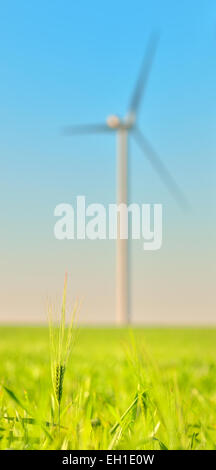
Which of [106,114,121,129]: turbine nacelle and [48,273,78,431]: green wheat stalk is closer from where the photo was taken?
A: [48,273,78,431]: green wheat stalk

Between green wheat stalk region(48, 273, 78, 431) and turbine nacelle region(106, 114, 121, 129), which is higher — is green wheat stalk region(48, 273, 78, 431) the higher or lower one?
the lower one

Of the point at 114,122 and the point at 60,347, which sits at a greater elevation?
the point at 114,122

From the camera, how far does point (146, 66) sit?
83.8 feet

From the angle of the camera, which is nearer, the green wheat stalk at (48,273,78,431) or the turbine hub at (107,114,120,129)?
the green wheat stalk at (48,273,78,431)

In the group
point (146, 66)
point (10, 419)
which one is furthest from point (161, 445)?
point (146, 66)

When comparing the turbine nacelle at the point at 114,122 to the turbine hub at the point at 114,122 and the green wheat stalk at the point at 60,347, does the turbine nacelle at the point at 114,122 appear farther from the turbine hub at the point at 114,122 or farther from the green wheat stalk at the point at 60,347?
the green wheat stalk at the point at 60,347

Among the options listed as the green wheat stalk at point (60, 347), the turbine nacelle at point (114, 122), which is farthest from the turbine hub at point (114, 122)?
the green wheat stalk at point (60, 347)

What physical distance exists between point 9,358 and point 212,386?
11.9ft

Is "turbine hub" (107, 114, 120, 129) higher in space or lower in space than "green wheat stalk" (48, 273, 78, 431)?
higher

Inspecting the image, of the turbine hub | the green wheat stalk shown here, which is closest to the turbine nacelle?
the turbine hub

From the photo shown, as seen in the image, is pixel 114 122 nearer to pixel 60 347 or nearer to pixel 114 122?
Result: pixel 114 122

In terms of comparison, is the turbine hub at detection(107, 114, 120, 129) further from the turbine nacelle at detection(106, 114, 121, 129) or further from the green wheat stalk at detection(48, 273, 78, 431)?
the green wheat stalk at detection(48, 273, 78, 431)

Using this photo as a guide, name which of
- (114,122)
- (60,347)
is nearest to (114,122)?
(114,122)
